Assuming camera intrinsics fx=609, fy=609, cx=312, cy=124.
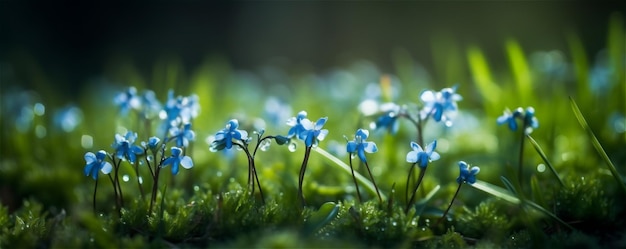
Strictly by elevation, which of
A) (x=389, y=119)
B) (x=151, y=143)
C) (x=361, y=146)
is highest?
(x=389, y=119)

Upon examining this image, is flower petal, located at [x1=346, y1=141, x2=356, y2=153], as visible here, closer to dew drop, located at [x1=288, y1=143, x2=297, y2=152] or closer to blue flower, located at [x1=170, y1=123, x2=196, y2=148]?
dew drop, located at [x1=288, y1=143, x2=297, y2=152]

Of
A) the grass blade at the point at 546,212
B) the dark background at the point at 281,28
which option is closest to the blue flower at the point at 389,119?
the grass blade at the point at 546,212

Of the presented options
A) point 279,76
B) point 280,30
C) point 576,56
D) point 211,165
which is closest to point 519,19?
point 280,30

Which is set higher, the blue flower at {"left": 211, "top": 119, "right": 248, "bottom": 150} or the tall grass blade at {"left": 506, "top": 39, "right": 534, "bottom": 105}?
the tall grass blade at {"left": 506, "top": 39, "right": 534, "bottom": 105}

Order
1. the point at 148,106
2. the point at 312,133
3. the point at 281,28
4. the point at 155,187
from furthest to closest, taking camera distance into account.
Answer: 1. the point at 281,28
2. the point at 148,106
3. the point at 155,187
4. the point at 312,133

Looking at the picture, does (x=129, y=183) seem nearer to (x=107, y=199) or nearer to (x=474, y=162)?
(x=107, y=199)

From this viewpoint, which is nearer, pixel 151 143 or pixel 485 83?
pixel 151 143

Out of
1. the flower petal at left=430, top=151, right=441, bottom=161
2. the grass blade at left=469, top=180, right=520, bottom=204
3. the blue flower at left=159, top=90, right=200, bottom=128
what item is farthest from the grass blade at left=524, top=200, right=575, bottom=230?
the blue flower at left=159, top=90, right=200, bottom=128

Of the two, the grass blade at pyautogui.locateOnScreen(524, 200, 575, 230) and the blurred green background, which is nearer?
the grass blade at pyautogui.locateOnScreen(524, 200, 575, 230)

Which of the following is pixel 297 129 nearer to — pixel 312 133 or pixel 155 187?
pixel 312 133

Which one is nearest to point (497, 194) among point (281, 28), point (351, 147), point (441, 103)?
point (441, 103)
